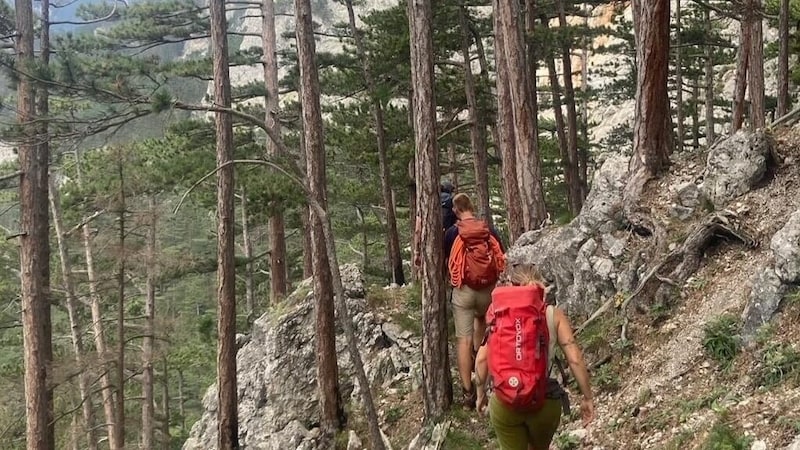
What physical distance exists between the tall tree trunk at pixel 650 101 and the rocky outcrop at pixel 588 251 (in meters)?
0.30

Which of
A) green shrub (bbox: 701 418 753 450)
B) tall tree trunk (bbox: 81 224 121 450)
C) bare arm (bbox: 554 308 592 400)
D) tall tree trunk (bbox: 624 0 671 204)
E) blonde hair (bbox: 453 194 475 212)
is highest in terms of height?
tall tree trunk (bbox: 624 0 671 204)

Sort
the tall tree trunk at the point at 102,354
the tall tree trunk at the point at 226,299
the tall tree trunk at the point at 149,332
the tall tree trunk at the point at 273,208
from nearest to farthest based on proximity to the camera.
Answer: the tall tree trunk at the point at 226,299, the tall tree trunk at the point at 273,208, the tall tree trunk at the point at 102,354, the tall tree trunk at the point at 149,332

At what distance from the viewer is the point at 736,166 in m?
6.64

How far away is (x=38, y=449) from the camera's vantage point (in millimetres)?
9266

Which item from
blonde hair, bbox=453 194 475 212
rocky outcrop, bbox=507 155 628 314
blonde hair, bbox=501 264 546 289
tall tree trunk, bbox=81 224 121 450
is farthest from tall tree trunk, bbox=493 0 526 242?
tall tree trunk, bbox=81 224 121 450

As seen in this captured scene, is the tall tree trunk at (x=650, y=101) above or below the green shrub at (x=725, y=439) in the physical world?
above

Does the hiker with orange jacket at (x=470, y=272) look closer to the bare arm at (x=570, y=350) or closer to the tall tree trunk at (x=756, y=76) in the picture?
the bare arm at (x=570, y=350)

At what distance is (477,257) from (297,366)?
17.3 feet

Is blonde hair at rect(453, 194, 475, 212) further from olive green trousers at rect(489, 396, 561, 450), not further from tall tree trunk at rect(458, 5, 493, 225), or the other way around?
tall tree trunk at rect(458, 5, 493, 225)

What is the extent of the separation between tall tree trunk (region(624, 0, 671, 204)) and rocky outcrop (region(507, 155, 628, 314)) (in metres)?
0.30

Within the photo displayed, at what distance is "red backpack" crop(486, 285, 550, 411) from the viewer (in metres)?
3.38

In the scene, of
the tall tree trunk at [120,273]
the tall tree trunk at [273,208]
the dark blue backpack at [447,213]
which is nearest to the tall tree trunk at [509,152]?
the dark blue backpack at [447,213]

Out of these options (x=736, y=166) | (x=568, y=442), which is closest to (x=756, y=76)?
(x=736, y=166)

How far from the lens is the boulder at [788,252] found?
4.71 metres
